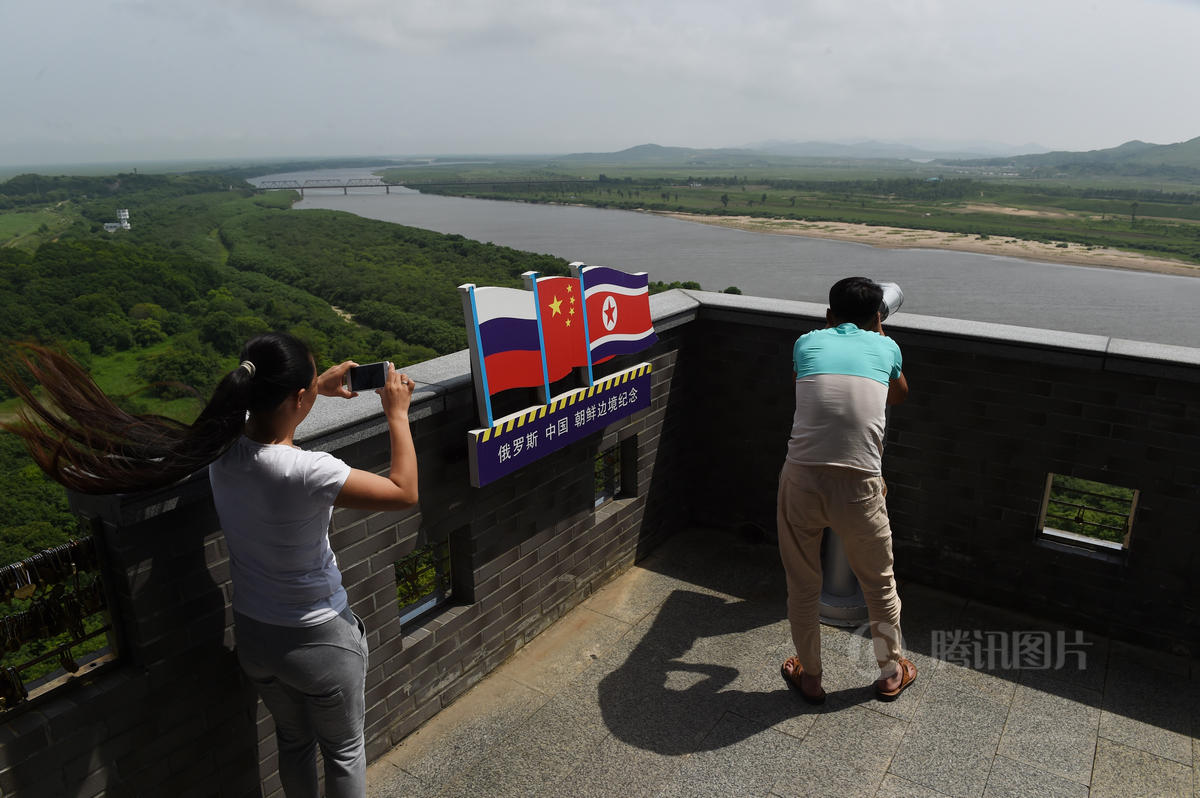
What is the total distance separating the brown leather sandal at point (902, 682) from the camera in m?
3.99

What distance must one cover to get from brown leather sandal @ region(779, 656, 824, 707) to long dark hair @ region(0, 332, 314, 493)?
2899mm

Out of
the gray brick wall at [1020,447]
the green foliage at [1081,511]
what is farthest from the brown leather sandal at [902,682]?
the green foliage at [1081,511]

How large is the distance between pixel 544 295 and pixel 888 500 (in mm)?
2719

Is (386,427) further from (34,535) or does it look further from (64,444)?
(34,535)

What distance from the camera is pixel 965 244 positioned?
78438 mm

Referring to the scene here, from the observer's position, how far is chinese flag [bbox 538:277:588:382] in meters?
3.96

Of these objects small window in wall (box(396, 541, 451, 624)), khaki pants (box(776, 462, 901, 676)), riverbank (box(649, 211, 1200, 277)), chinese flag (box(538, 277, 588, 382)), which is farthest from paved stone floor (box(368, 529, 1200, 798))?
riverbank (box(649, 211, 1200, 277))

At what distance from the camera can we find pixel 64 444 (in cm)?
214

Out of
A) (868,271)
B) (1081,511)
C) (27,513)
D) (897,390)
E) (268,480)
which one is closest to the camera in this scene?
(268,480)

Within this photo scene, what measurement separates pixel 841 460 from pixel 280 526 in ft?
7.47

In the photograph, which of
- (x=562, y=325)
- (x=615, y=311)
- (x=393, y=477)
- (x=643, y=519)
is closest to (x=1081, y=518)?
(x=643, y=519)

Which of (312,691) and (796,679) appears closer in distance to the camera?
(312,691)

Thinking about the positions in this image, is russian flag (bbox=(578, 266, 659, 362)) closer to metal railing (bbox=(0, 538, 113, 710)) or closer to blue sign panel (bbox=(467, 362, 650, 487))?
blue sign panel (bbox=(467, 362, 650, 487))

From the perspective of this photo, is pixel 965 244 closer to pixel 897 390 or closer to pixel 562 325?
pixel 897 390
